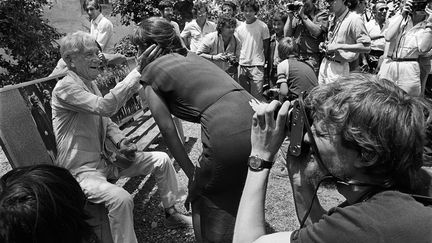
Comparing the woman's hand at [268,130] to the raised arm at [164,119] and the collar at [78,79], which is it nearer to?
the raised arm at [164,119]

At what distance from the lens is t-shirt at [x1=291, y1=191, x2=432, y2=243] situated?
3.42 ft

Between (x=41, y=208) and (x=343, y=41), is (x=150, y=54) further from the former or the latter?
(x=343, y=41)

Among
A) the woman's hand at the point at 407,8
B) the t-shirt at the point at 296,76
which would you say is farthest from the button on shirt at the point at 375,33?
the t-shirt at the point at 296,76

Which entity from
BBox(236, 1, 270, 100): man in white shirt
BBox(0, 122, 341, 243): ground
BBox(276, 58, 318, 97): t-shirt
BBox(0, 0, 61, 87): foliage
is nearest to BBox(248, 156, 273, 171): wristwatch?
BBox(0, 122, 341, 243): ground

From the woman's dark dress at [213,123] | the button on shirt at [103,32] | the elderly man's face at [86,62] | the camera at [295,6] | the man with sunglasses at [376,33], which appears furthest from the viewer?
the man with sunglasses at [376,33]

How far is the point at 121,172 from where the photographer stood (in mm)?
3102

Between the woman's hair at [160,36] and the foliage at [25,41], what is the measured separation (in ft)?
14.3

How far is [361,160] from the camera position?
1156mm

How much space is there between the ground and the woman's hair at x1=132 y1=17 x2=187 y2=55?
5.00 feet

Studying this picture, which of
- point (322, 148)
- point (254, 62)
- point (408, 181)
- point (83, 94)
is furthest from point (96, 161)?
point (254, 62)

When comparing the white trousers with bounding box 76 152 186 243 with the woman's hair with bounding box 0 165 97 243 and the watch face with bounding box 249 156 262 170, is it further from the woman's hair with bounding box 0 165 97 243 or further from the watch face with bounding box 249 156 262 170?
the watch face with bounding box 249 156 262 170

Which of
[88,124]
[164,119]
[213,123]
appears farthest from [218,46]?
[213,123]

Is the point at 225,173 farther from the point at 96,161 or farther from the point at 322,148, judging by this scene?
the point at 96,161

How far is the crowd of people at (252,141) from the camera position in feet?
3.66
